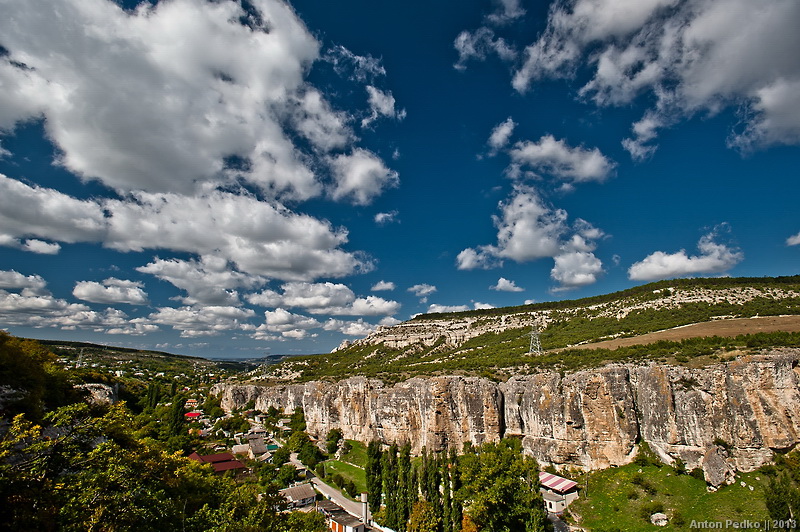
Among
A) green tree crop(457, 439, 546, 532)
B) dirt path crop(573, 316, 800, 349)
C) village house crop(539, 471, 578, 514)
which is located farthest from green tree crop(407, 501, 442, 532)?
dirt path crop(573, 316, 800, 349)

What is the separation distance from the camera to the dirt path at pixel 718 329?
1689 inches

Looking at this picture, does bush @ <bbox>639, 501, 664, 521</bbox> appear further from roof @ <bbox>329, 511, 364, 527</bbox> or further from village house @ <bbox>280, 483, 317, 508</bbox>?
village house @ <bbox>280, 483, 317, 508</bbox>

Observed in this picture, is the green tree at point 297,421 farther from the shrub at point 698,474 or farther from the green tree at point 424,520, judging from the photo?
the shrub at point 698,474

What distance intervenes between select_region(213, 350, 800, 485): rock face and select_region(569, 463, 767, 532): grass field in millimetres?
1325

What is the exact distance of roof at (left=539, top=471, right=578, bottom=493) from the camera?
3188 centimetres

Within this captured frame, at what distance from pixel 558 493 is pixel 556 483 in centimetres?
88

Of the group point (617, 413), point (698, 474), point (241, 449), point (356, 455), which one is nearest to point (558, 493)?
point (617, 413)

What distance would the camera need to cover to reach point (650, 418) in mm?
33156

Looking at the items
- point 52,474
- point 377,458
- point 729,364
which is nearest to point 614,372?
point 729,364

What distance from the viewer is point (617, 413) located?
113 feet

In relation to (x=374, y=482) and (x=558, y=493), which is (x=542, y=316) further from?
(x=374, y=482)

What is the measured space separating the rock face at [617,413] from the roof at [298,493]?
1310cm

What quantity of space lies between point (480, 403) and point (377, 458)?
14439 millimetres

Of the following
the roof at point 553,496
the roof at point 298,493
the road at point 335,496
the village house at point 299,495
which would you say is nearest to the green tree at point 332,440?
the road at point 335,496
